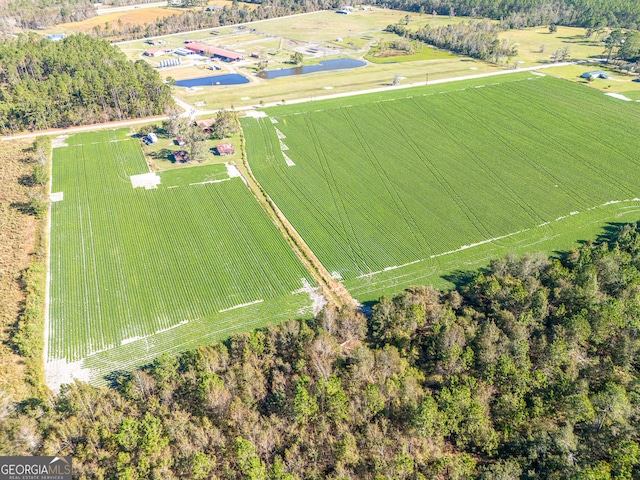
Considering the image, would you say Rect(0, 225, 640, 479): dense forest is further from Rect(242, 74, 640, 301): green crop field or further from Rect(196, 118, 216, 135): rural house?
Rect(196, 118, 216, 135): rural house

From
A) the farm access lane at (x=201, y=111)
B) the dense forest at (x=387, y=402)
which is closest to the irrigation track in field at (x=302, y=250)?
the dense forest at (x=387, y=402)

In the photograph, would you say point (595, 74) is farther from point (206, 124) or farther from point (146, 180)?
point (146, 180)

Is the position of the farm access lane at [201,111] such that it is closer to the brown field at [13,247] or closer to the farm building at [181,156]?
the brown field at [13,247]

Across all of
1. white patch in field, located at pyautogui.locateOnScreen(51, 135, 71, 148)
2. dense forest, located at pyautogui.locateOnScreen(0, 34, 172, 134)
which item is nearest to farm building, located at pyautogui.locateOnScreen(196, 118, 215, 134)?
dense forest, located at pyautogui.locateOnScreen(0, 34, 172, 134)

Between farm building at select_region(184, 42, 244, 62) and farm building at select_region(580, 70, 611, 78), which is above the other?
farm building at select_region(184, 42, 244, 62)

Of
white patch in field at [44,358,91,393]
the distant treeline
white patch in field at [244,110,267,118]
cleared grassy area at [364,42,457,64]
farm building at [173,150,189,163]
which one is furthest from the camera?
cleared grassy area at [364,42,457,64]

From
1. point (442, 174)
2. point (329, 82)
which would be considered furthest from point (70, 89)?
point (442, 174)
